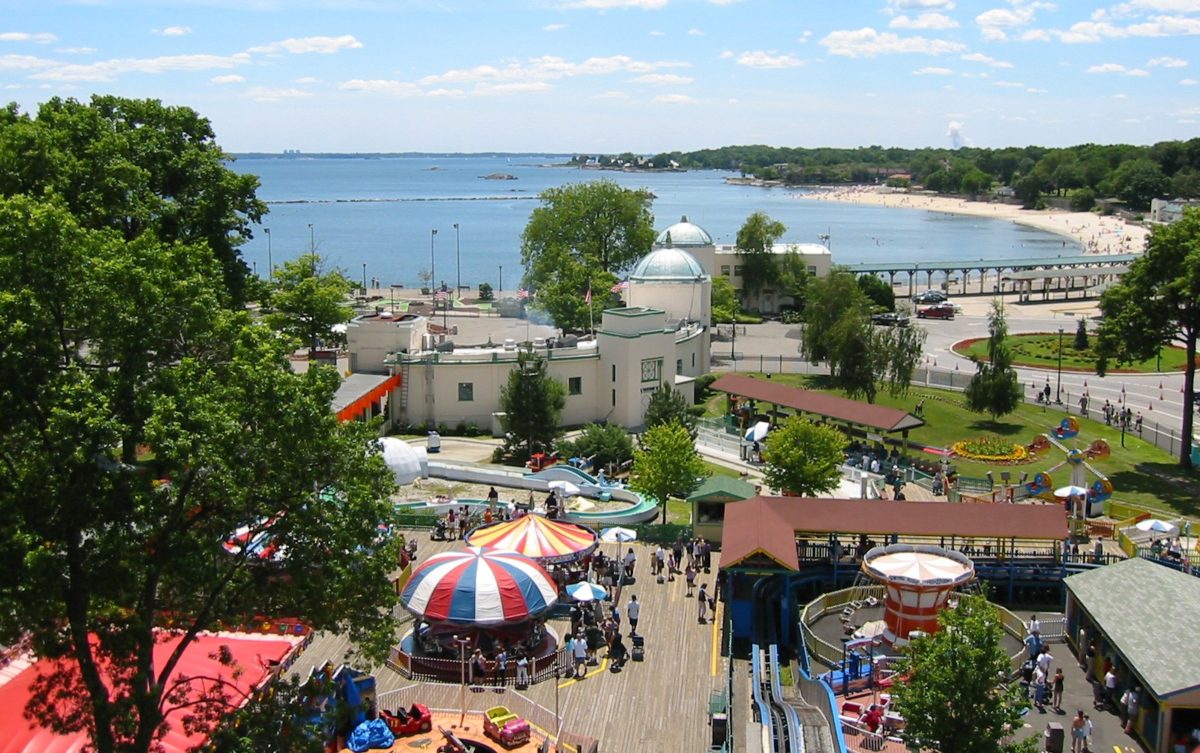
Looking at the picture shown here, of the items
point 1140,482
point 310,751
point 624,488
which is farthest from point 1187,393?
point 310,751

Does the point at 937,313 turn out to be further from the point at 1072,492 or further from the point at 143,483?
the point at 143,483

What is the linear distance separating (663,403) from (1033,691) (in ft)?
78.5

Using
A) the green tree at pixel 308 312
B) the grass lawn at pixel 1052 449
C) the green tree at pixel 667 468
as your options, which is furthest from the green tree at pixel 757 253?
the green tree at pixel 667 468

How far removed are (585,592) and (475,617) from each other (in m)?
3.05

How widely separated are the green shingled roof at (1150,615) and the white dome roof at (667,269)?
40571 mm

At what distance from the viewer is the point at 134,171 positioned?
33500mm

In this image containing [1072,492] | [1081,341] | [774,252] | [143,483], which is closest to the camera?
[143,483]

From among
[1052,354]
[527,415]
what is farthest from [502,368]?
[1052,354]

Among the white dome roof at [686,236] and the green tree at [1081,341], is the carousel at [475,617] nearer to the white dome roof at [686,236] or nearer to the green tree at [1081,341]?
the white dome roof at [686,236]

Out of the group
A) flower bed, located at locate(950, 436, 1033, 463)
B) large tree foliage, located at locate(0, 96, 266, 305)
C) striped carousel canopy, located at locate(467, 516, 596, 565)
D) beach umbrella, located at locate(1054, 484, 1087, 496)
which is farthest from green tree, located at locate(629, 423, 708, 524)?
flower bed, located at locate(950, 436, 1033, 463)

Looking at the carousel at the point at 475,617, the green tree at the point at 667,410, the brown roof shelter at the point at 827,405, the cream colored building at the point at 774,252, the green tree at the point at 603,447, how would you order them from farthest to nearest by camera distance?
the cream colored building at the point at 774,252 → the green tree at the point at 667,410 → the brown roof shelter at the point at 827,405 → the green tree at the point at 603,447 → the carousel at the point at 475,617

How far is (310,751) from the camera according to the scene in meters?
16.1

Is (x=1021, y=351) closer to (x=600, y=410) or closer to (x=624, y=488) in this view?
(x=600, y=410)

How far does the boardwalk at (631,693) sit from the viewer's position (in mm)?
22312
